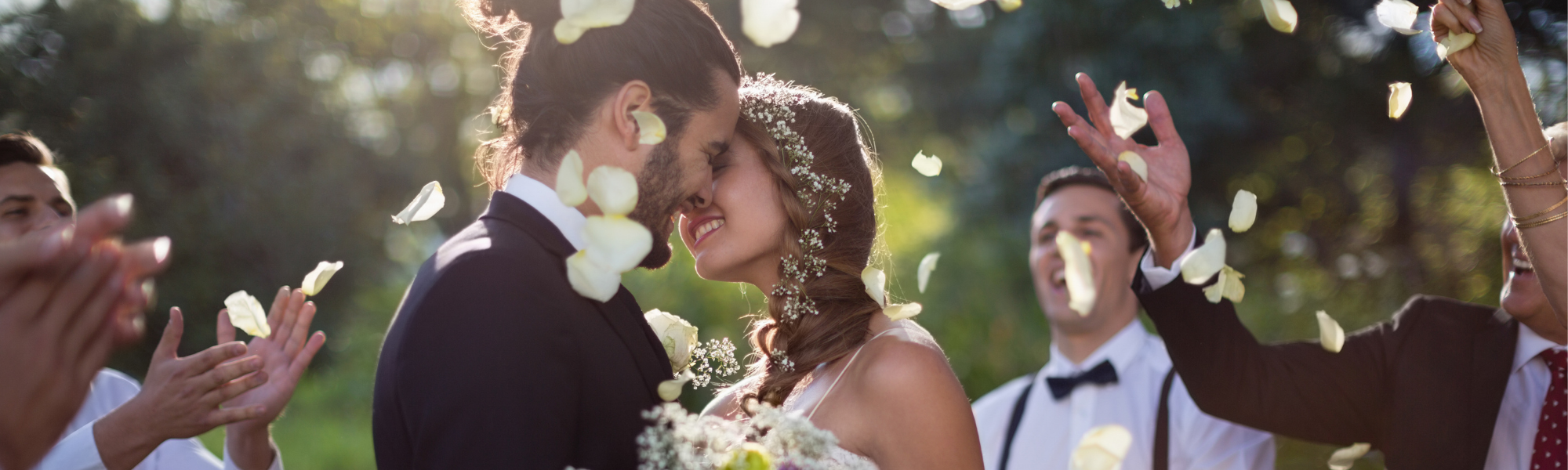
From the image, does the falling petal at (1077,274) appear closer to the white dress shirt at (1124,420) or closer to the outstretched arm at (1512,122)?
the outstretched arm at (1512,122)

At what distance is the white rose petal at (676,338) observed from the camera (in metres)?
2.61

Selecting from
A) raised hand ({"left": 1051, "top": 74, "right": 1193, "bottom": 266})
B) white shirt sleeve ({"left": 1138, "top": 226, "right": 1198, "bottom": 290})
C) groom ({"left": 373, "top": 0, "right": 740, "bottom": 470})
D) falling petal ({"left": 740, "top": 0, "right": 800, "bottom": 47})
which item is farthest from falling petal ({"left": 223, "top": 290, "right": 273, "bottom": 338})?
white shirt sleeve ({"left": 1138, "top": 226, "right": 1198, "bottom": 290})

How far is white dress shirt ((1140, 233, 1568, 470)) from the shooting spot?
2760 mm

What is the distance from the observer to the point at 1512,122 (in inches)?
81.9

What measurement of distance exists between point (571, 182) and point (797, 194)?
1.23m

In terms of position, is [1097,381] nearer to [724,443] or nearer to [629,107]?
[629,107]

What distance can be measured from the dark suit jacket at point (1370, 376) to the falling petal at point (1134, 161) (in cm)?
56

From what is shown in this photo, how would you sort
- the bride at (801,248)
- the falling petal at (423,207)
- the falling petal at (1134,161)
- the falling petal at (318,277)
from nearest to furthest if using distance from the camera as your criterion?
the falling petal at (423,207) < the falling petal at (318,277) < the falling petal at (1134,161) < the bride at (801,248)

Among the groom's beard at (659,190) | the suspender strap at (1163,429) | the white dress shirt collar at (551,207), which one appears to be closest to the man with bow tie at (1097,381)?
the suspender strap at (1163,429)

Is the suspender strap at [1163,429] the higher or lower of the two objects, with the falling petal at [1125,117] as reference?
lower

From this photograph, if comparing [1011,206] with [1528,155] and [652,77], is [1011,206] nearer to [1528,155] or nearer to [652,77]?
[1528,155]

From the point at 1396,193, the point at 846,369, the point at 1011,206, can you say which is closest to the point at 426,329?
the point at 846,369

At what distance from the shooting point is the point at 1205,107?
4820 mm

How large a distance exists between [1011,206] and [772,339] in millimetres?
2920
